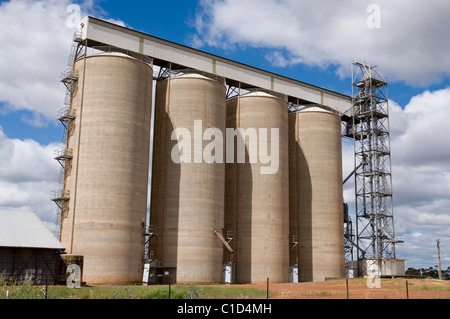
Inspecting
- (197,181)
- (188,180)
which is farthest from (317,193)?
(188,180)

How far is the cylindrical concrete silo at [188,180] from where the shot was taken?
164 feet

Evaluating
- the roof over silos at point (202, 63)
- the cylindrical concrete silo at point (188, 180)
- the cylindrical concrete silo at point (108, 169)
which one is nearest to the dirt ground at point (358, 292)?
the cylindrical concrete silo at point (188, 180)

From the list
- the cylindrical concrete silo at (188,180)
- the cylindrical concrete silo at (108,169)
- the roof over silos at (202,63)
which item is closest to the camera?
the cylindrical concrete silo at (108,169)

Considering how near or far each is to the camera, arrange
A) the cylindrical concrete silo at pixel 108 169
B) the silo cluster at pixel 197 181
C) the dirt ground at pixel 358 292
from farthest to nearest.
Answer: the silo cluster at pixel 197 181
the cylindrical concrete silo at pixel 108 169
the dirt ground at pixel 358 292

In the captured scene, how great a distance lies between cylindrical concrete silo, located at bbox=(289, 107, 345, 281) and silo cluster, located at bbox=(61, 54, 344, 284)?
13 centimetres

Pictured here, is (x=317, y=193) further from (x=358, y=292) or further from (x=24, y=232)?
(x=24, y=232)

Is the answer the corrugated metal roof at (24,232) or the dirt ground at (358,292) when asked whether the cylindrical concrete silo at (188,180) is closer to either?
the dirt ground at (358,292)

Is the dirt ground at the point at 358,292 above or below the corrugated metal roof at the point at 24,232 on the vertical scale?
below

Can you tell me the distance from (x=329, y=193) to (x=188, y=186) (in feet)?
71.0

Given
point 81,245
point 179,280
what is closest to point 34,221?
point 81,245

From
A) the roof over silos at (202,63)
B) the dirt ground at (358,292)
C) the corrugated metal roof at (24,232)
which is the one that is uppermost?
the roof over silos at (202,63)

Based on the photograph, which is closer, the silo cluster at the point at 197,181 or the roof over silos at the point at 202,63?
the silo cluster at the point at 197,181

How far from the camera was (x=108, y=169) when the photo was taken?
149 ft

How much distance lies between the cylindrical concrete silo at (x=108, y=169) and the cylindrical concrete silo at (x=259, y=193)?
13.1 metres
